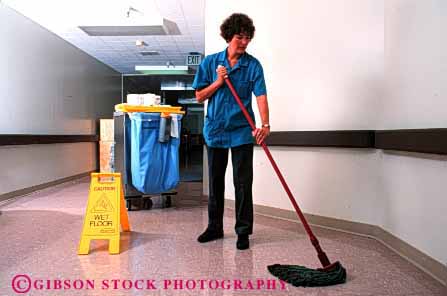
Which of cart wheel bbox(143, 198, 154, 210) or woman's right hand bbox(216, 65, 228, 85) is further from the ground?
woman's right hand bbox(216, 65, 228, 85)

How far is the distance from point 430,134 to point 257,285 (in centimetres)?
106

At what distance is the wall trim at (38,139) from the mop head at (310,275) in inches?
132

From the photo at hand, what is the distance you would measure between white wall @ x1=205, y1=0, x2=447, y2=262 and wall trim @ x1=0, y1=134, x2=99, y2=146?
7.97 ft

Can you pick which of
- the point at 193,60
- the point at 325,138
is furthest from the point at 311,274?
the point at 193,60

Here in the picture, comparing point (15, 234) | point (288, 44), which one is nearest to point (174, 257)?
point (15, 234)

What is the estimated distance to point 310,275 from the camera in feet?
5.75

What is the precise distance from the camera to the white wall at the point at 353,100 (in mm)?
1898

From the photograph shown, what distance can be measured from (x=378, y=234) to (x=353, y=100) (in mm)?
939

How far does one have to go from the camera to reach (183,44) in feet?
21.9

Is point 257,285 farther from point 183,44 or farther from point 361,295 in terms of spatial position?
point 183,44

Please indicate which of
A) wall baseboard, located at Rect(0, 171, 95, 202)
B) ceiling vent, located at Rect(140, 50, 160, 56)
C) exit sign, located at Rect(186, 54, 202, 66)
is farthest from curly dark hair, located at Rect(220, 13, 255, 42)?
ceiling vent, located at Rect(140, 50, 160, 56)

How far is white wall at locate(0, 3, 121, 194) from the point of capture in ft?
13.8

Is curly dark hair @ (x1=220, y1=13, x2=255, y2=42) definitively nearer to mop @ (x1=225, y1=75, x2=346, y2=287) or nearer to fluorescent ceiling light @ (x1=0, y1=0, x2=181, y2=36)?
mop @ (x1=225, y1=75, x2=346, y2=287)

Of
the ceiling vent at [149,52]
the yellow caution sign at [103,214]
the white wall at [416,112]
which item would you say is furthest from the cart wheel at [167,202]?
the ceiling vent at [149,52]
